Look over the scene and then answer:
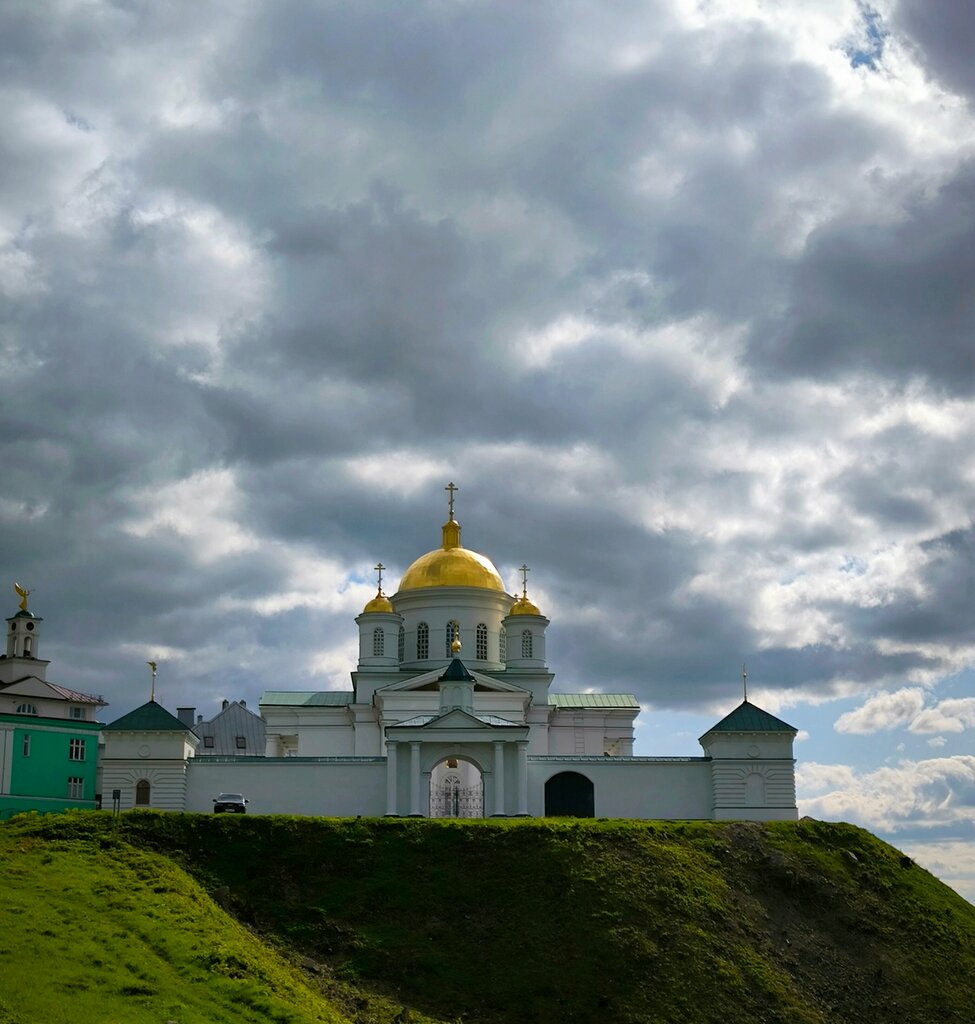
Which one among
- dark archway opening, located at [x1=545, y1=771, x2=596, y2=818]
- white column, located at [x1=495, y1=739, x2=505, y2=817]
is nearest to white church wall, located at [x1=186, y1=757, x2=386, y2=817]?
white column, located at [x1=495, y1=739, x2=505, y2=817]

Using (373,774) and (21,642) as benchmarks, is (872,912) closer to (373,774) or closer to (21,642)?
(373,774)

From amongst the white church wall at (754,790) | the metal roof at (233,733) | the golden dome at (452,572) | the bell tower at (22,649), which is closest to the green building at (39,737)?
the bell tower at (22,649)

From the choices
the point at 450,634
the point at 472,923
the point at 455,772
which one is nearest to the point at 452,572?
the point at 450,634

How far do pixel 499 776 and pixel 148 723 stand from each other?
40.8 feet

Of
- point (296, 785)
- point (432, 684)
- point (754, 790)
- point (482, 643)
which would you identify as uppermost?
point (482, 643)

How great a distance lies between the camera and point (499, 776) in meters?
49.9

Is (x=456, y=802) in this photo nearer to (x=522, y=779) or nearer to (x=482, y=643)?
(x=522, y=779)

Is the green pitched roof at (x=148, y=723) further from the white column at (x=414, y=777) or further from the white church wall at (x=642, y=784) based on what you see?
the white church wall at (x=642, y=784)

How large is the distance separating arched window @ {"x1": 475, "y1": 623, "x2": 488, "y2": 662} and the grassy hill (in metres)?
19.5

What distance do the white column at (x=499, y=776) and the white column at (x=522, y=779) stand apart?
0.59m

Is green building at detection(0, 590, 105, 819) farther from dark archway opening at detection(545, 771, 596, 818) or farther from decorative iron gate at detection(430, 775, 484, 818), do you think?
dark archway opening at detection(545, 771, 596, 818)

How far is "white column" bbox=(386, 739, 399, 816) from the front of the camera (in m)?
49.8

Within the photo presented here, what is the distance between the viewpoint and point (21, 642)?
61.4 metres

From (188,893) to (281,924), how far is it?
2579mm
